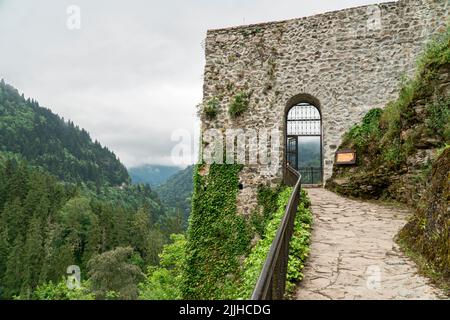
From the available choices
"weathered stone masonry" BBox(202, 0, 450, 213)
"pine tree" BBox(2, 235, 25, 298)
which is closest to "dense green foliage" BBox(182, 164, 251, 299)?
"weathered stone masonry" BBox(202, 0, 450, 213)

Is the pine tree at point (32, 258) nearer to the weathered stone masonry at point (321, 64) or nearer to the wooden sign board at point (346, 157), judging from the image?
the weathered stone masonry at point (321, 64)

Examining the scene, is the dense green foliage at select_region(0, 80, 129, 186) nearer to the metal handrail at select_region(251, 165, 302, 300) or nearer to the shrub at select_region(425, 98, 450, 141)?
the shrub at select_region(425, 98, 450, 141)

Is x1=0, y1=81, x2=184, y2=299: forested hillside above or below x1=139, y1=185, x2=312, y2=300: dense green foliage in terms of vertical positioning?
below

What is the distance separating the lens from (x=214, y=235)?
1113 cm

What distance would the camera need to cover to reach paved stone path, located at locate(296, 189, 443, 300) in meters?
4.00

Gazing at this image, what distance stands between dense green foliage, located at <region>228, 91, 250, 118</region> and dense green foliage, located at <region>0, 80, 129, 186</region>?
124 m

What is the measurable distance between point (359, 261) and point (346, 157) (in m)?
5.79

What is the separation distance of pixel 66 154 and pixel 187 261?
458 feet

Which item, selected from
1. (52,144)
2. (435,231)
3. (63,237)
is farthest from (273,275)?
(52,144)

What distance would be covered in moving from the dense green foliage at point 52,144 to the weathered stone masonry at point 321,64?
12352 centimetres

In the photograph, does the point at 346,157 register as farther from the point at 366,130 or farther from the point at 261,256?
the point at 261,256

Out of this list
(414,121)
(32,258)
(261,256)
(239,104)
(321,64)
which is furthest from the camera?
(32,258)

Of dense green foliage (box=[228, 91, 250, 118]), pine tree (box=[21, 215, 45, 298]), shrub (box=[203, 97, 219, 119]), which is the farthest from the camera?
pine tree (box=[21, 215, 45, 298])
